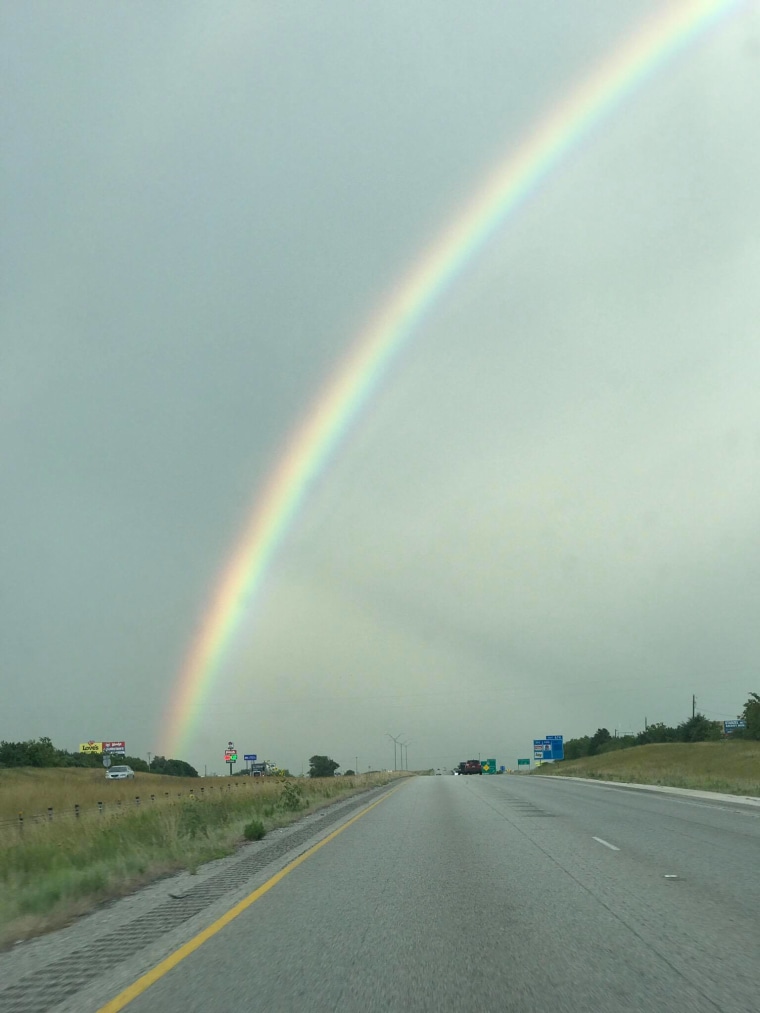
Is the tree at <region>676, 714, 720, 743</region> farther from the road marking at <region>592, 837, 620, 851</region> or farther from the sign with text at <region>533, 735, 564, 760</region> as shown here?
the road marking at <region>592, 837, 620, 851</region>

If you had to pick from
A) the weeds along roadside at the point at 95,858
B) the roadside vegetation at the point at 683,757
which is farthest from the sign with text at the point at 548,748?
the weeds along roadside at the point at 95,858

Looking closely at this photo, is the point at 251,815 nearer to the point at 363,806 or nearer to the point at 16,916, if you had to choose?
the point at 363,806

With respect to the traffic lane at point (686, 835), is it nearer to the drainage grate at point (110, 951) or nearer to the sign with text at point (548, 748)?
the drainage grate at point (110, 951)

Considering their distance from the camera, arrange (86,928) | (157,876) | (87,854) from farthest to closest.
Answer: (87,854) → (157,876) → (86,928)

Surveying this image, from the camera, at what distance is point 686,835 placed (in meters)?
19.4

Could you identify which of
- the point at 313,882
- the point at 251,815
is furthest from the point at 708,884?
the point at 251,815

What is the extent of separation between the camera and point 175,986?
743 centimetres

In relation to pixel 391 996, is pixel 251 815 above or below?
above

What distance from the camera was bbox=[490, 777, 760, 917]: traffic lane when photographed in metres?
12.7

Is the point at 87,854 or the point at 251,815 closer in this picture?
the point at 87,854

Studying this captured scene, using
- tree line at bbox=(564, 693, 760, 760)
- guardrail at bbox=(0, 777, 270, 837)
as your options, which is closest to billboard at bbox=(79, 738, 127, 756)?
tree line at bbox=(564, 693, 760, 760)

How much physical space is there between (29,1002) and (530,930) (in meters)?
4.62

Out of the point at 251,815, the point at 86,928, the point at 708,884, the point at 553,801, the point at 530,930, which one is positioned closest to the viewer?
the point at 530,930

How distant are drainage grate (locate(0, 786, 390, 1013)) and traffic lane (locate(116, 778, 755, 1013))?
0.66 meters
